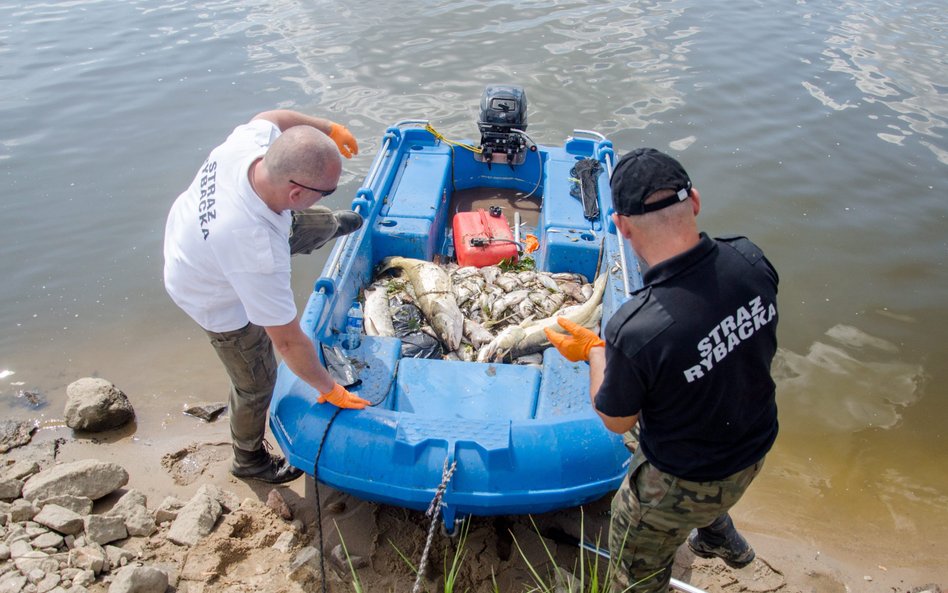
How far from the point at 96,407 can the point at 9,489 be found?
1067 mm

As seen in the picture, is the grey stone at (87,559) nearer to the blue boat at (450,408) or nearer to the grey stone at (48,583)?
the grey stone at (48,583)

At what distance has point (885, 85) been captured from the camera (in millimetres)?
10352

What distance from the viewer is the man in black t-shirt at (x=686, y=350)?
2.15 m

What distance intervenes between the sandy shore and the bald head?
76.4 inches

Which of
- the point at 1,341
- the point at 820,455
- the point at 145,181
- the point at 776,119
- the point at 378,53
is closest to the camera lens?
the point at 820,455

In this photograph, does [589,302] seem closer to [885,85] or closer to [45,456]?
[45,456]

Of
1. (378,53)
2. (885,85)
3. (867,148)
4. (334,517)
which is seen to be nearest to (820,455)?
(334,517)

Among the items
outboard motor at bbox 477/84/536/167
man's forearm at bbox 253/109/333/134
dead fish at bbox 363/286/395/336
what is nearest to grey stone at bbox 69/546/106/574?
dead fish at bbox 363/286/395/336

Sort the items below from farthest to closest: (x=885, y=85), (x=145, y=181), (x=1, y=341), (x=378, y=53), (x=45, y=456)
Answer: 1. (x=378, y=53)
2. (x=885, y=85)
3. (x=145, y=181)
4. (x=1, y=341)
5. (x=45, y=456)

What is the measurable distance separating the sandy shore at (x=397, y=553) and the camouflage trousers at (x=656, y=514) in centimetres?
58

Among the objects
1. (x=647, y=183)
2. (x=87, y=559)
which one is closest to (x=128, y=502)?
(x=87, y=559)

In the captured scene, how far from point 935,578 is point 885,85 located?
350 inches

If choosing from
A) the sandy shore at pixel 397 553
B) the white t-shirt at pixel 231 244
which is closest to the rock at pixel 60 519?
the sandy shore at pixel 397 553

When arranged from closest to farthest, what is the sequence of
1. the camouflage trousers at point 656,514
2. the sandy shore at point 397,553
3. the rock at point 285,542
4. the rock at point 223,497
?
the camouflage trousers at point 656,514 → the sandy shore at point 397,553 → the rock at point 285,542 → the rock at point 223,497
